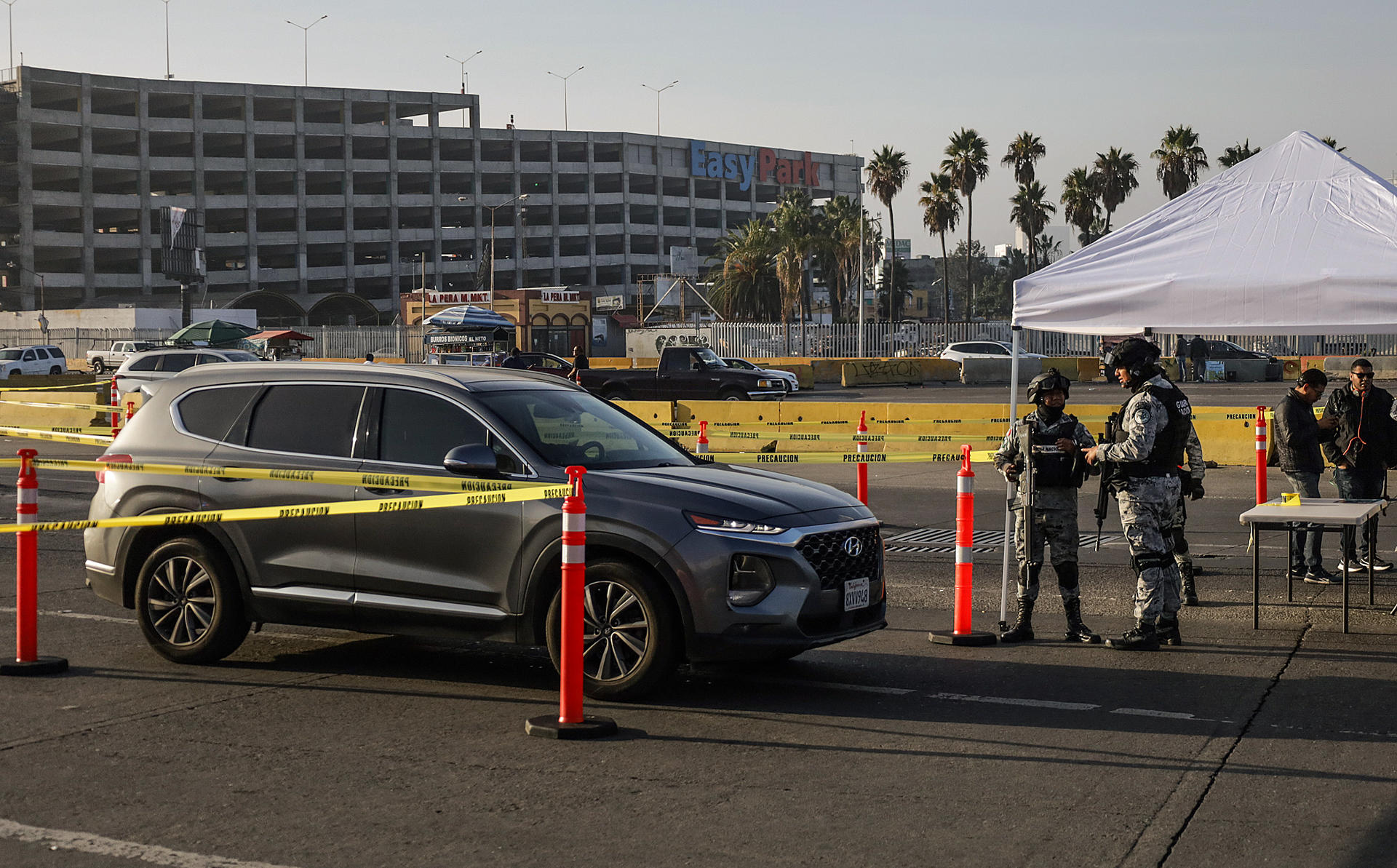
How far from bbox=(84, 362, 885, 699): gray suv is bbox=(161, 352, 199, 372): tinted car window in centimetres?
2552

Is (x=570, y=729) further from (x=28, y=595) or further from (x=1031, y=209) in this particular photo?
(x=1031, y=209)

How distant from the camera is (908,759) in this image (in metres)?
6.16

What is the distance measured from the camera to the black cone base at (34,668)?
25.9ft

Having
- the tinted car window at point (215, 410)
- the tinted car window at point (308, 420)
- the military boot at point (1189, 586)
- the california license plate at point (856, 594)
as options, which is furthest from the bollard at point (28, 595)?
the military boot at point (1189, 586)

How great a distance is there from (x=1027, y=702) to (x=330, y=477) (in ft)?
12.8

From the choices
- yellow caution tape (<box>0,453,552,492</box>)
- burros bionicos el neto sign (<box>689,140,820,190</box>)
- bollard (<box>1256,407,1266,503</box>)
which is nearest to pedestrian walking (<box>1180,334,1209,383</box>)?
bollard (<box>1256,407,1266,503</box>)

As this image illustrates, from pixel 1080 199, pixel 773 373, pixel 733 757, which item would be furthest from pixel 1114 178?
pixel 733 757

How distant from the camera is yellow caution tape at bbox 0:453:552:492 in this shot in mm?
7391

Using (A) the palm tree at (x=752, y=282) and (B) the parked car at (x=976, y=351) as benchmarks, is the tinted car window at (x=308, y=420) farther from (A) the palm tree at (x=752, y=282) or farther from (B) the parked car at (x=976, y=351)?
(A) the palm tree at (x=752, y=282)

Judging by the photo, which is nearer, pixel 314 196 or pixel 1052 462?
pixel 1052 462

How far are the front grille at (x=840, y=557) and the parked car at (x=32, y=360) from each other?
50598mm

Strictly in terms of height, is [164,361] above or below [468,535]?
above

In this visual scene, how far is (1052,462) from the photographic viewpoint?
28.5 feet

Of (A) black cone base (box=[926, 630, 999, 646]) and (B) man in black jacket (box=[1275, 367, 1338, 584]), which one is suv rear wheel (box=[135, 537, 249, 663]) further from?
(B) man in black jacket (box=[1275, 367, 1338, 584])
